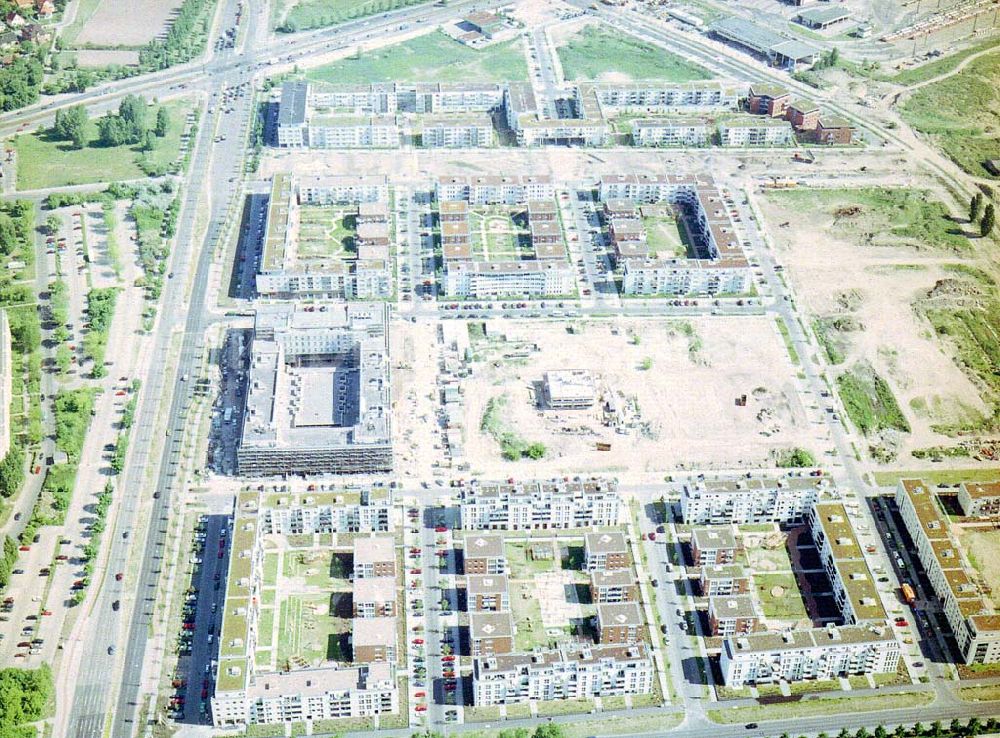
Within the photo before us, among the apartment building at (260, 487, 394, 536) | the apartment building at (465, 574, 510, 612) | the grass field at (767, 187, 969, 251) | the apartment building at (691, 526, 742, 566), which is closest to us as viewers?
the apartment building at (465, 574, 510, 612)

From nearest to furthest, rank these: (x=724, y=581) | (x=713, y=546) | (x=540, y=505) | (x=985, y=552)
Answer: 1. (x=724, y=581)
2. (x=713, y=546)
3. (x=985, y=552)
4. (x=540, y=505)

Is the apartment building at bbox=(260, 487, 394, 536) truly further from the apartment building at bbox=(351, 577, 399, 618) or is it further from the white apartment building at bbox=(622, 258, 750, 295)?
the white apartment building at bbox=(622, 258, 750, 295)

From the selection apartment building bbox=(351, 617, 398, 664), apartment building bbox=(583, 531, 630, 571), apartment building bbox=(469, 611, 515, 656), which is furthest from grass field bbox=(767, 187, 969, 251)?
apartment building bbox=(351, 617, 398, 664)

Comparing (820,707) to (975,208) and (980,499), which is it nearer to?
(980,499)

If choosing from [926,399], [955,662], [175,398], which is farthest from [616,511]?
[175,398]

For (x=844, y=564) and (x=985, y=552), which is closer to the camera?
(x=844, y=564)

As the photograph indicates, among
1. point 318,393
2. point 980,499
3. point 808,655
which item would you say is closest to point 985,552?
point 980,499

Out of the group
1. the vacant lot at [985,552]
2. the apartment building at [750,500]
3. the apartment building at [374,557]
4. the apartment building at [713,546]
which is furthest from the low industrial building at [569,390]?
the vacant lot at [985,552]
